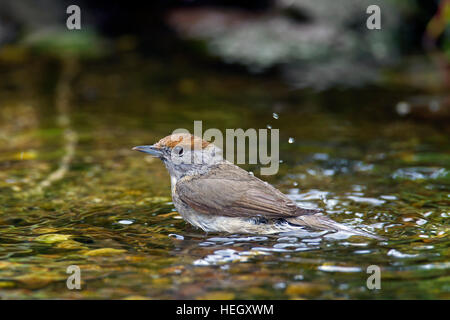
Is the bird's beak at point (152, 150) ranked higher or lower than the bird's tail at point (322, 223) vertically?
Result: higher

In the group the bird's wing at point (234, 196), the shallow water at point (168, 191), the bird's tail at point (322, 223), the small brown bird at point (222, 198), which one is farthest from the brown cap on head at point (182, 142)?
the bird's tail at point (322, 223)

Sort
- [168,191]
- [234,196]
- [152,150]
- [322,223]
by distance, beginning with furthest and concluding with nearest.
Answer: [168,191] → [152,150] → [234,196] → [322,223]

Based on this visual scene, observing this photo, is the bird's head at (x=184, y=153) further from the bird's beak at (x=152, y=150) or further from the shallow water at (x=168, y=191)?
the shallow water at (x=168, y=191)

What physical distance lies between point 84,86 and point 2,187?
17.2ft

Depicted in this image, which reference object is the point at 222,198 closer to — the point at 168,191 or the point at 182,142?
the point at 182,142

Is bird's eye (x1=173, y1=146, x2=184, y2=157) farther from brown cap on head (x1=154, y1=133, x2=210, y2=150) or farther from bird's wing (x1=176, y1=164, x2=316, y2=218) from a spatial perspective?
bird's wing (x1=176, y1=164, x2=316, y2=218)

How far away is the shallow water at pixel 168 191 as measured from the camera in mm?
4211

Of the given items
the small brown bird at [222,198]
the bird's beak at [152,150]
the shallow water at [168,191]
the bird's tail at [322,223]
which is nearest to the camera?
the shallow water at [168,191]

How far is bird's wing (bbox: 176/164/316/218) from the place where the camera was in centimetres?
509

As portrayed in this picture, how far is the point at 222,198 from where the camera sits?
5316 millimetres

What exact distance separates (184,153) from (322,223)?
1436mm

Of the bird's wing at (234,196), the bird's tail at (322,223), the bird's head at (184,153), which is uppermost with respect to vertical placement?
the bird's head at (184,153)

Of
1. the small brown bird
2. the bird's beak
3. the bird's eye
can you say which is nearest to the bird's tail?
the small brown bird

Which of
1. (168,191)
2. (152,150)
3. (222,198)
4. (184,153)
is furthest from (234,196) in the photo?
(168,191)
